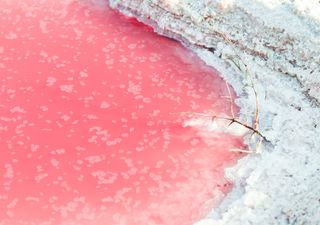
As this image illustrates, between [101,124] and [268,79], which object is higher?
[268,79]

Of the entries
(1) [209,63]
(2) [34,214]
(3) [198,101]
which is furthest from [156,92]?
(2) [34,214]

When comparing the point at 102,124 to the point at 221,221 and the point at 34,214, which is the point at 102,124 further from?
the point at 221,221

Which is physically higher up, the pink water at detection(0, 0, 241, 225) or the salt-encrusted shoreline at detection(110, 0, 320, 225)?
the salt-encrusted shoreline at detection(110, 0, 320, 225)

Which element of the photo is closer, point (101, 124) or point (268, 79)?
point (101, 124)

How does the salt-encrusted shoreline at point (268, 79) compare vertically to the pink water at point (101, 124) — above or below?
above
